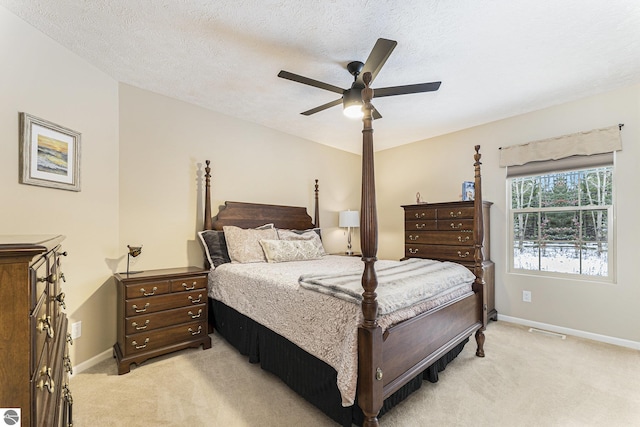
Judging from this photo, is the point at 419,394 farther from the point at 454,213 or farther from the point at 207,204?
the point at 207,204

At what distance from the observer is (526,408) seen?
186cm

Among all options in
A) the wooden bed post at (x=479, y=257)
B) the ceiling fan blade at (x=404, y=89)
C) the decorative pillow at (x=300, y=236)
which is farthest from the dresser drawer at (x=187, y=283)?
the wooden bed post at (x=479, y=257)

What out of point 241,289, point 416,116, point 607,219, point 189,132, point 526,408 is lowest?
point 526,408

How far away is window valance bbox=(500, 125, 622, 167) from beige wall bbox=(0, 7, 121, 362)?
4.50 meters

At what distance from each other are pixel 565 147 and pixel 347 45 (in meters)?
2.84

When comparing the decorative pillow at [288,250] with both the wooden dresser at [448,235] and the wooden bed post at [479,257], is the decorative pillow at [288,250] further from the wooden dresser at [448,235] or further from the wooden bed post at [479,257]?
the wooden bed post at [479,257]

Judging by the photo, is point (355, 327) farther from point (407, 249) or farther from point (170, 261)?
point (407, 249)

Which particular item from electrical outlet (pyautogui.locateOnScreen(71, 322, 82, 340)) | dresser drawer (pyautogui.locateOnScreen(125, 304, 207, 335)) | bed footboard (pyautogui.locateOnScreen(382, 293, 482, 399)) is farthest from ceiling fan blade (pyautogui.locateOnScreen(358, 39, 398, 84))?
electrical outlet (pyautogui.locateOnScreen(71, 322, 82, 340))

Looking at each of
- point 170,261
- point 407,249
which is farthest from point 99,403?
point 407,249

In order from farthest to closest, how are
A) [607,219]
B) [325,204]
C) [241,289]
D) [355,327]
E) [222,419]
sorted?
1. [325,204]
2. [607,219]
3. [241,289]
4. [222,419]
5. [355,327]

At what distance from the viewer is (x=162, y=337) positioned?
247cm

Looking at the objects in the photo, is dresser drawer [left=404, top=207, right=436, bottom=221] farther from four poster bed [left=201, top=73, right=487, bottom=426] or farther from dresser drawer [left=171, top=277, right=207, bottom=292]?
dresser drawer [left=171, top=277, right=207, bottom=292]

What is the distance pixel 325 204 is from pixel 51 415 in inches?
161

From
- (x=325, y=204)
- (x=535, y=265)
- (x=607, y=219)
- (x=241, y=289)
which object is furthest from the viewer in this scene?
(x=325, y=204)
